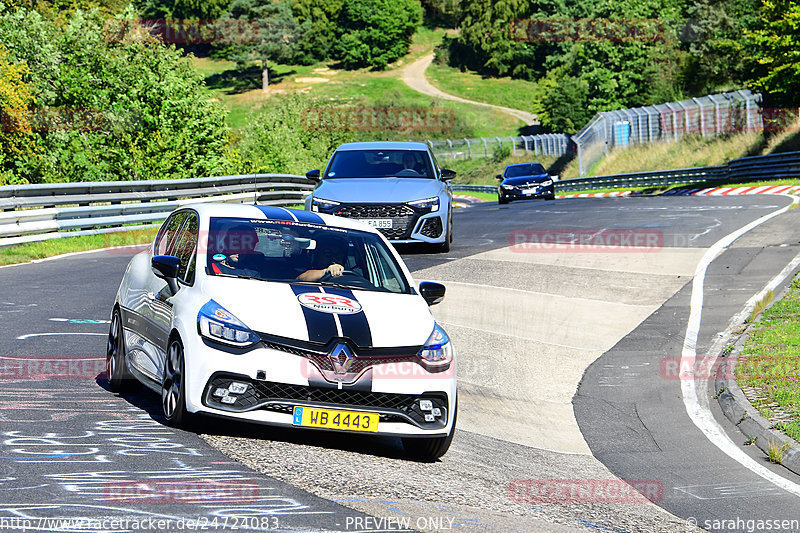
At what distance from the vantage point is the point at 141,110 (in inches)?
1497

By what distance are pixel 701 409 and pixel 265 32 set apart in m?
135

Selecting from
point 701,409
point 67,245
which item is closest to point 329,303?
point 701,409

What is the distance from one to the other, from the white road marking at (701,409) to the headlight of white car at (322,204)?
5.60 metres

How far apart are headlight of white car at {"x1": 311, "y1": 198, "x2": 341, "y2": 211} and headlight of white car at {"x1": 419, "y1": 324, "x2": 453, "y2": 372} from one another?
376 inches

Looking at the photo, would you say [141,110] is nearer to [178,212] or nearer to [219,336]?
[178,212]

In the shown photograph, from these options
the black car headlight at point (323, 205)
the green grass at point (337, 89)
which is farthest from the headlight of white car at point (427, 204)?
the green grass at point (337, 89)

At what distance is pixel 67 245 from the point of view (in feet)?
69.8

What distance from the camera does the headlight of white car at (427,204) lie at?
56.7 ft

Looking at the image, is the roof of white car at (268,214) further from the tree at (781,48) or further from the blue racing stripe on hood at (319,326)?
the tree at (781,48)

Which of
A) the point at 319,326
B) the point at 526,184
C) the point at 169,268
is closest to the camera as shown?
the point at 319,326

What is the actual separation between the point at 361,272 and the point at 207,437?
1.83 m

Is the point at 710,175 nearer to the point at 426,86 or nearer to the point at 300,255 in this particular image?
the point at 300,255

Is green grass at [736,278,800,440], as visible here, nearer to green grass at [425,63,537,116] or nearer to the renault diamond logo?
the renault diamond logo

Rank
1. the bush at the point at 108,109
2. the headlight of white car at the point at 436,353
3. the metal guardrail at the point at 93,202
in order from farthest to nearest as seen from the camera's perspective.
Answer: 1. the bush at the point at 108,109
2. the metal guardrail at the point at 93,202
3. the headlight of white car at the point at 436,353
